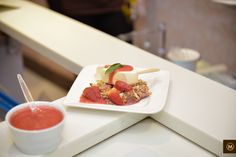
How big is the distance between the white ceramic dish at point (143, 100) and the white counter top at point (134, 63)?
0.03 metres

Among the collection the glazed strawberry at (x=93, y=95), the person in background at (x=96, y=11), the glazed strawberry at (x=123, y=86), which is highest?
the glazed strawberry at (x=123, y=86)

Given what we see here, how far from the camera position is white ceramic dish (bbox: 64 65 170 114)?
923mm

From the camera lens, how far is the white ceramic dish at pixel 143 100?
92 centimetres

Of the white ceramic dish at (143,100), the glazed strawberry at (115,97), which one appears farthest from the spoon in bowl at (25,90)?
the glazed strawberry at (115,97)

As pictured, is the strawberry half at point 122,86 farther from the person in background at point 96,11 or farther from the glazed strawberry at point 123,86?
the person in background at point 96,11

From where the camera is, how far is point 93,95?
95 centimetres

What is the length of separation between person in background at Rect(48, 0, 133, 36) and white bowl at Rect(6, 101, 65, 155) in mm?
1751

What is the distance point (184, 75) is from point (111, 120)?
0.32 m

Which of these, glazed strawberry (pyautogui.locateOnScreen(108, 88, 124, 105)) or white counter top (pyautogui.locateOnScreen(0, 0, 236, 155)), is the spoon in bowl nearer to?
white counter top (pyautogui.locateOnScreen(0, 0, 236, 155))

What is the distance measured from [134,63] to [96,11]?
1.36 meters

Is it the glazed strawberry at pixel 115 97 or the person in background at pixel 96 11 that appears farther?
the person in background at pixel 96 11

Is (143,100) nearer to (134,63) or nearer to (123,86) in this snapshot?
(123,86)

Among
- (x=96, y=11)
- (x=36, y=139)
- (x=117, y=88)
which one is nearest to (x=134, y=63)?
(x=117, y=88)

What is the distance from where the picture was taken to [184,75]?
3.73 feet
